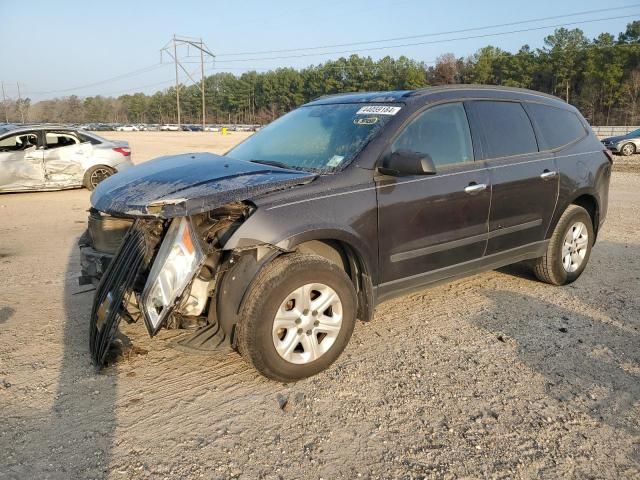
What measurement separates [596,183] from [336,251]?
3.20 metres

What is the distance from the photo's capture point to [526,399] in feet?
10.6

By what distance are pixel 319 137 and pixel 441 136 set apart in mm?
953

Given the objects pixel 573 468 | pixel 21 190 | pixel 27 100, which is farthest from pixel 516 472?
pixel 27 100

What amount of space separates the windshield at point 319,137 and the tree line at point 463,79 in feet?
124

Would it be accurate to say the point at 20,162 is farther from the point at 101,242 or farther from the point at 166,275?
the point at 166,275

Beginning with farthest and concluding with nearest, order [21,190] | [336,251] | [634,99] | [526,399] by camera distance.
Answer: [634,99], [21,190], [336,251], [526,399]

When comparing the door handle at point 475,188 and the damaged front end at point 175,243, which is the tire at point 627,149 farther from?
the damaged front end at point 175,243

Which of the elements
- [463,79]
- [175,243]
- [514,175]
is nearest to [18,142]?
[175,243]

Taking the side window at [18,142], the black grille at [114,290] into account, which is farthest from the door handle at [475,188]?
the side window at [18,142]

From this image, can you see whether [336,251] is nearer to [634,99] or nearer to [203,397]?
[203,397]

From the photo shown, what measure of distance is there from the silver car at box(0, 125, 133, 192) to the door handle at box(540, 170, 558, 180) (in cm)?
1002

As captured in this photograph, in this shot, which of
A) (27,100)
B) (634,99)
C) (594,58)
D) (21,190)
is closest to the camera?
(21,190)

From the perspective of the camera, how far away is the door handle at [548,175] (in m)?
4.77

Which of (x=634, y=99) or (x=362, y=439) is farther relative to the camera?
(x=634, y=99)
